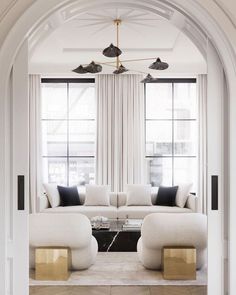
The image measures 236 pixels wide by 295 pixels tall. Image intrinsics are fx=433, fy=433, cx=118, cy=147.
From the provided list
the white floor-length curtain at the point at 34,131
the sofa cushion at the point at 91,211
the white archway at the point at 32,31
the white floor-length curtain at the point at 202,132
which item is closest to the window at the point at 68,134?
the white floor-length curtain at the point at 34,131

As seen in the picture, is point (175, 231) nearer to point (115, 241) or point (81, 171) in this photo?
point (115, 241)

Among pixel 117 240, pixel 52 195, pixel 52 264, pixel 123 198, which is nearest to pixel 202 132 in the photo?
pixel 123 198

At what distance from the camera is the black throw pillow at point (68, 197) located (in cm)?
781

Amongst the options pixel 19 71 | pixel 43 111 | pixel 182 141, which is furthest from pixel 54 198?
pixel 19 71

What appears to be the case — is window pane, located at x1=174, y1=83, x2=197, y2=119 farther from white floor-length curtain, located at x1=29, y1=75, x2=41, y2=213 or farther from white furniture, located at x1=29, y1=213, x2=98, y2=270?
white furniture, located at x1=29, y1=213, x2=98, y2=270

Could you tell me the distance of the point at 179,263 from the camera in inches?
174

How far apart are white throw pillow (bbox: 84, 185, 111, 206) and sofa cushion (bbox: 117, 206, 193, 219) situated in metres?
0.36

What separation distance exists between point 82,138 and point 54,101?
0.97 m

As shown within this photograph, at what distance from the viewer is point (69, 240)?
4.44 metres

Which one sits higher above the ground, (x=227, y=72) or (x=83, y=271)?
(x=227, y=72)

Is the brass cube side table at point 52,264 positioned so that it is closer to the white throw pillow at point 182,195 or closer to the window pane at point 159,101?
the white throw pillow at point 182,195

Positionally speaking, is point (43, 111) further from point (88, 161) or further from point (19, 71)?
point (19, 71)

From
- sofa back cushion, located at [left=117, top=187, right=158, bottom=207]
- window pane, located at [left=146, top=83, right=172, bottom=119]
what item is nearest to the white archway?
sofa back cushion, located at [left=117, top=187, right=158, bottom=207]

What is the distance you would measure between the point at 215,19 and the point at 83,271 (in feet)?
10.2
